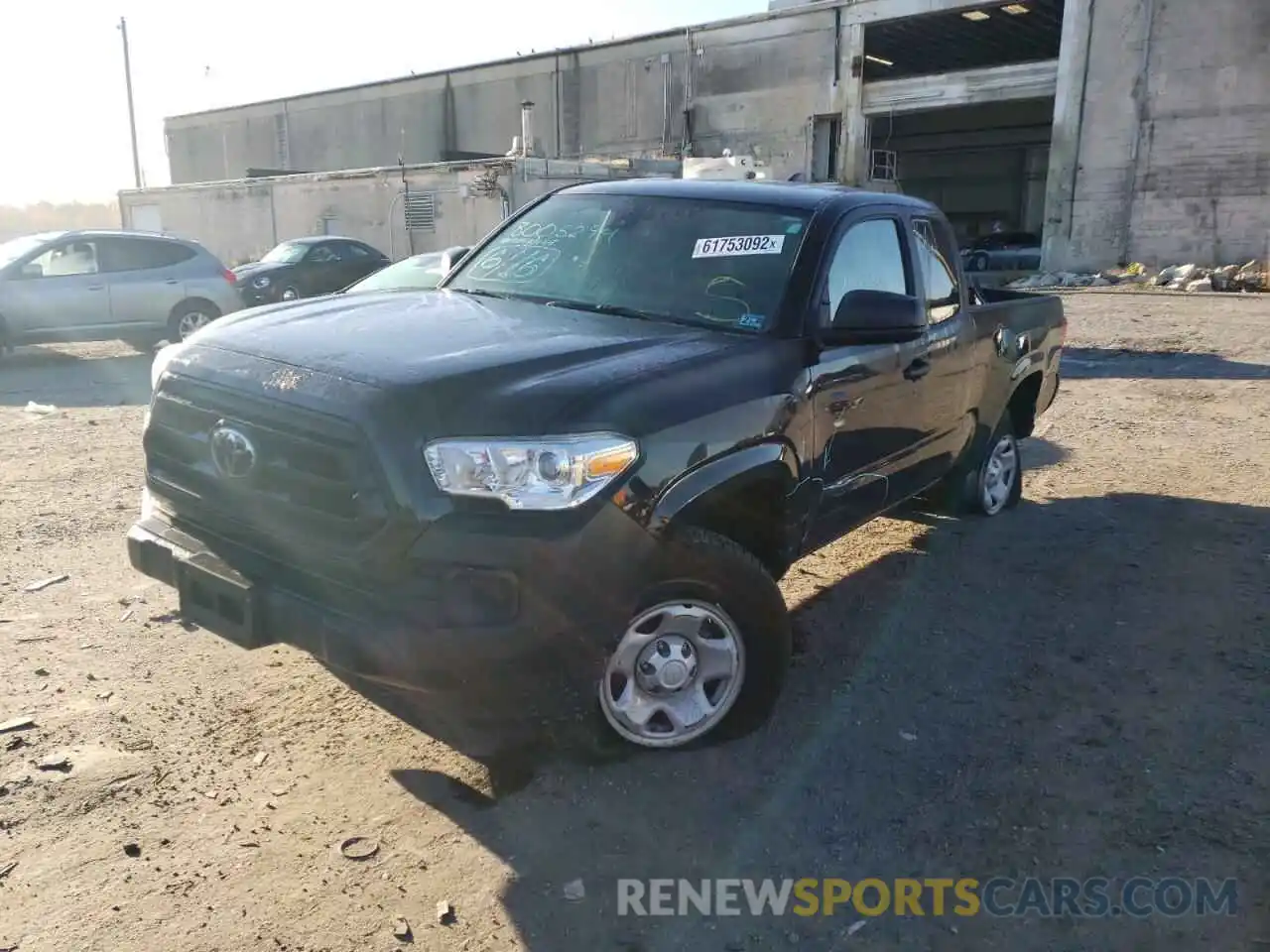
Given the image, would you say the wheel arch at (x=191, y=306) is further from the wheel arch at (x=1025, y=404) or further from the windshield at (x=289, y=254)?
the wheel arch at (x=1025, y=404)

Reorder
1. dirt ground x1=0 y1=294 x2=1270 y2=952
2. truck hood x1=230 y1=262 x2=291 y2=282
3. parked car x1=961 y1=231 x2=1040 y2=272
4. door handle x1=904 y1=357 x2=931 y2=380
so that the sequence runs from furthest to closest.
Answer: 1. parked car x1=961 y1=231 x2=1040 y2=272
2. truck hood x1=230 y1=262 x2=291 y2=282
3. door handle x1=904 y1=357 x2=931 y2=380
4. dirt ground x1=0 y1=294 x2=1270 y2=952

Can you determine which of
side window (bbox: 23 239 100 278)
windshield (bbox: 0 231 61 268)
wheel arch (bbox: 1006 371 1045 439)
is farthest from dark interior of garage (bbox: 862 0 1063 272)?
wheel arch (bbox: 1006 371 1045 439)

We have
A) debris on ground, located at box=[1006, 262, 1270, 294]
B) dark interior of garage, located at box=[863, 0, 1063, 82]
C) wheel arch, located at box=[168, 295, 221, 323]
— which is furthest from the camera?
dark interior of garage, located at box=[863, 0, 1063, 82]

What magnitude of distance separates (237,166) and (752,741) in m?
55.1

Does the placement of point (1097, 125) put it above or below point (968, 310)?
above

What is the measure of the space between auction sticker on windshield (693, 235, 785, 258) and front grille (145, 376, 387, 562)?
1.75 meters

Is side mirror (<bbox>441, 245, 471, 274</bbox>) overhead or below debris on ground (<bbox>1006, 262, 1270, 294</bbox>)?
overhead

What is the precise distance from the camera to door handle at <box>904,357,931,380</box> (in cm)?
422

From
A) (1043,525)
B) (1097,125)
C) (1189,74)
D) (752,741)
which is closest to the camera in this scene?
(752,741)

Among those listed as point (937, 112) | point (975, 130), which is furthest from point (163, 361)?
point (975, 130)

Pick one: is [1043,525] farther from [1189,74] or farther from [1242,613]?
[1189,74]

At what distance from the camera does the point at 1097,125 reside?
25.8 meters

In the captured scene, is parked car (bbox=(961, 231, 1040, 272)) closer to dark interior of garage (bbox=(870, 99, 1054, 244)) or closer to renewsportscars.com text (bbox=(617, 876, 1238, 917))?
dark interior of garage (bbox=(870, 99, 1054, 244))

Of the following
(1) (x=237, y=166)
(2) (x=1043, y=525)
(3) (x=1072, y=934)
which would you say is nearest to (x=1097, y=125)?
(2) (x=1043, y=525)
